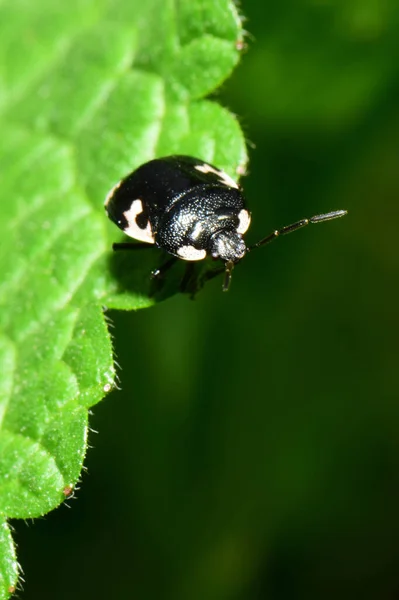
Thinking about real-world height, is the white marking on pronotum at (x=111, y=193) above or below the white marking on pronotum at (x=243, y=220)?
above

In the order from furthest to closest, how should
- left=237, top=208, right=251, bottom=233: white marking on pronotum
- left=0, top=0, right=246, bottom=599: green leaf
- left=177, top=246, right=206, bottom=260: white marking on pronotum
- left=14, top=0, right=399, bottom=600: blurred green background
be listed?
left=14, top=0, right=399, bottom=600: blurred green background → left=237, top=208, right=251, bottom=233: white marking on pronotum → left=177, top=246, right=206, bottom=260: white marking on pronotum → left=0, top=0, right=246, bottom=599: green leaf

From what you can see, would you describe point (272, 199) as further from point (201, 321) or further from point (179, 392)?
point (179, 392)

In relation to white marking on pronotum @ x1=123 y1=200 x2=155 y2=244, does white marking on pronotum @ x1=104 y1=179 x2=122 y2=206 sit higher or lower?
higher

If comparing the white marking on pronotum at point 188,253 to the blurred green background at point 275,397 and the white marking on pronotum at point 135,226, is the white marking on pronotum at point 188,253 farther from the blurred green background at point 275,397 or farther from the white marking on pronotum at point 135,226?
the blurred green background at point 275,397

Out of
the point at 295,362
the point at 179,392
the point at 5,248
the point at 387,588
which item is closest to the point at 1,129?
the point at 5,248

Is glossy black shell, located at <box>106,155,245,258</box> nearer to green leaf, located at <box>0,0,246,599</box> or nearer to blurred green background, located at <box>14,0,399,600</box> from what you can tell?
green leaf, located at <box>0,0,246,599</box>

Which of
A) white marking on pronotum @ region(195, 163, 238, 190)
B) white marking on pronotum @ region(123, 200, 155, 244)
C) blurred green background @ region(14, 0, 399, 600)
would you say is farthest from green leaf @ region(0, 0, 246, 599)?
blurred green background @ region(14, 0, 399, 600)

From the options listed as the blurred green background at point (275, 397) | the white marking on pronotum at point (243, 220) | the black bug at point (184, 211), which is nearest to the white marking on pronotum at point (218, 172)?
the black bug at point (184, 211)
